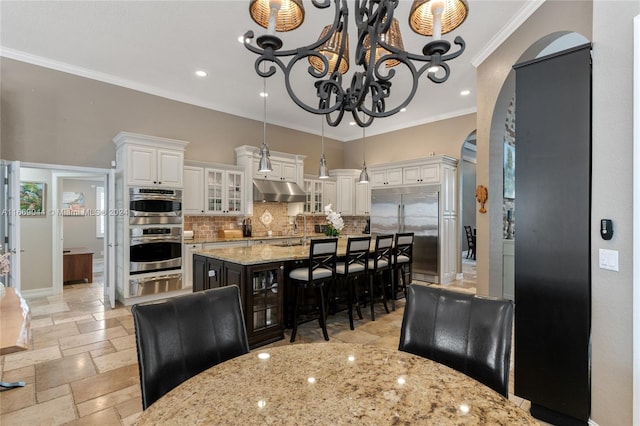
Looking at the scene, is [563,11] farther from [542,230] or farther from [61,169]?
[61,169]

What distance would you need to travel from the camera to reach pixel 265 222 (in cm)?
687

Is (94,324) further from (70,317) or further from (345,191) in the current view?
(345,191)

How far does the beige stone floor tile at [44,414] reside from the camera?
2.12 metres

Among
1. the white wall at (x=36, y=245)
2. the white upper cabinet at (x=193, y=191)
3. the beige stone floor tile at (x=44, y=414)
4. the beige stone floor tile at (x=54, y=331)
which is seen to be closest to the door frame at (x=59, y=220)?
the white wall at (x=36, y=245)

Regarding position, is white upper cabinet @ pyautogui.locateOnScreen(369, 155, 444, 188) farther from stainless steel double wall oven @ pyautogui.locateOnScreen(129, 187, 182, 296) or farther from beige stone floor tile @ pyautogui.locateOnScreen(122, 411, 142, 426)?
beige stone floor tile @ pyautogui.locateOnScreen(122, 411, 142, 426)

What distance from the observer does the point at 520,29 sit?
3.35m

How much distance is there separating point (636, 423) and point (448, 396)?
4.60ft

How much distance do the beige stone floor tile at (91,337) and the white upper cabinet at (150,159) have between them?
2024 mm

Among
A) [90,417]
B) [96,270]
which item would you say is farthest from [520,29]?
[96,270]

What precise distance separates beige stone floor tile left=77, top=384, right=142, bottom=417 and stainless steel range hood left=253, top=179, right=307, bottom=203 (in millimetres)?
3990

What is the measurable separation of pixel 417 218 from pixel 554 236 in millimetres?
4331

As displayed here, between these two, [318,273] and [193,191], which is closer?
[318,273]

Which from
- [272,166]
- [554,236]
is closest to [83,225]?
[272,166]

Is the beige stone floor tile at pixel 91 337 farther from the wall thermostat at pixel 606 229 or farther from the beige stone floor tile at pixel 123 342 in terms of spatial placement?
the wall thermostat at pixel 606 229
